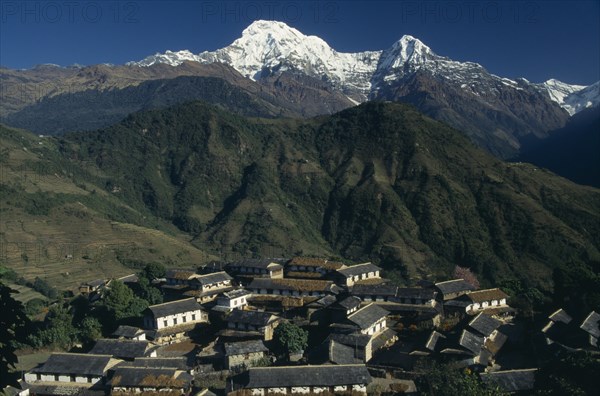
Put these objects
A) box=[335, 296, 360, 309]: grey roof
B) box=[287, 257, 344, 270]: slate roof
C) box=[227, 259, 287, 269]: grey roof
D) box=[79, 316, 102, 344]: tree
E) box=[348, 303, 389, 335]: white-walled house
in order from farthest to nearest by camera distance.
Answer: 1. box=[227, 259, 287, 269]: grey roof
2. box=[287, 257, 344, 270]: slate roof
3. box=[79, 316, 102, 344]: tree
4. box=[335, 296, 360, 309]: grey roof
5. box=[348, 303, 389, 335]: white-walled house

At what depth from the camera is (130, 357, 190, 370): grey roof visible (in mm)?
44594

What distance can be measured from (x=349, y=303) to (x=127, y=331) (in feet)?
71.3

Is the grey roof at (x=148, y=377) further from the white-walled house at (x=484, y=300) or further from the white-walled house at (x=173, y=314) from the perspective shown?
the white-walled house at (x=484, y=300)

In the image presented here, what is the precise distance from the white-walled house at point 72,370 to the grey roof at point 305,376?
12558 millimetres

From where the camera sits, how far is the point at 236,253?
135 metres

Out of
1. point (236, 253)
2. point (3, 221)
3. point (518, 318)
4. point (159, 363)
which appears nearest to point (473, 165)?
point (236, 253)

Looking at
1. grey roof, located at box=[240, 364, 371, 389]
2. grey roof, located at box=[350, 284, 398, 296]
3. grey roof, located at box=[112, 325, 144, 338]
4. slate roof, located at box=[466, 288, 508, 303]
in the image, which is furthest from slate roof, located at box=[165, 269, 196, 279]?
slate roof, located at box=[466, 288, 508, 303]

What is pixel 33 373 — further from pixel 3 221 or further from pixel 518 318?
pixel 3 221

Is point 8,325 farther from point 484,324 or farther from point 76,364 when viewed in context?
point 484,324

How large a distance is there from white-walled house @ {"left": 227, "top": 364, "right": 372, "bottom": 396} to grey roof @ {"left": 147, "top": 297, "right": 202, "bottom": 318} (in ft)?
53.1

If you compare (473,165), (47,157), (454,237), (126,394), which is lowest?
(126,394)

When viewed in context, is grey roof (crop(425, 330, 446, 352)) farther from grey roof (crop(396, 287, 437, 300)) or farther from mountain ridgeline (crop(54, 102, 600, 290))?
mountain ridgeline (crop(54, 102, 600, 290))

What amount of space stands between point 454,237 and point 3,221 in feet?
345

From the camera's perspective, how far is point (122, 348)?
4881cm
